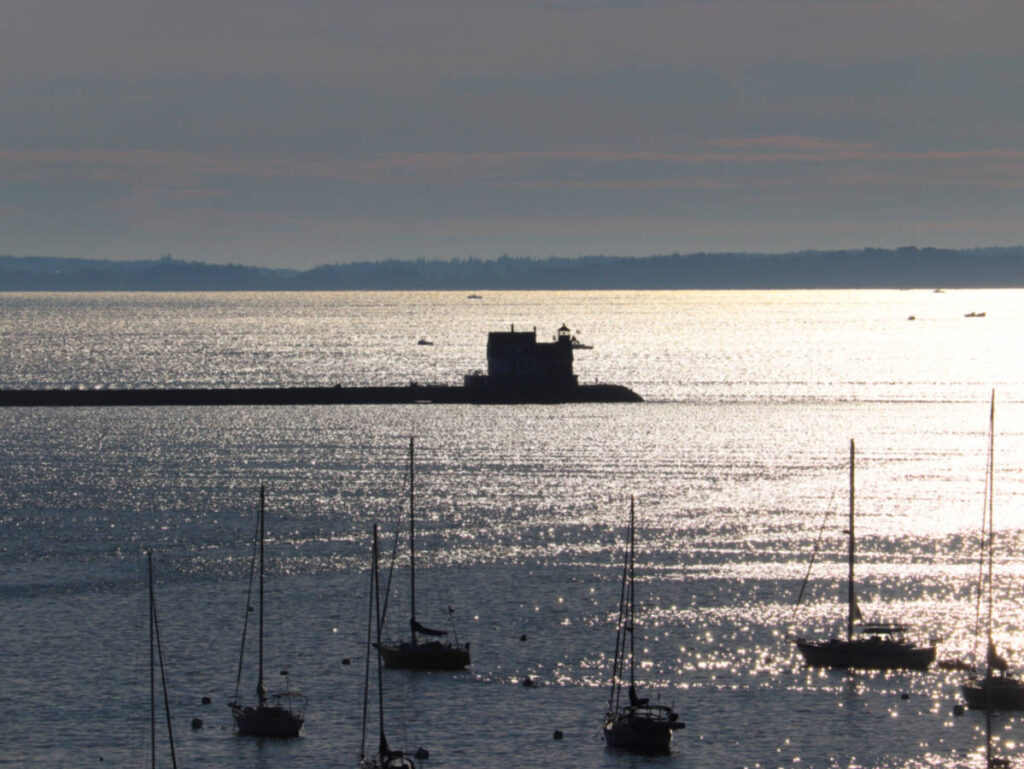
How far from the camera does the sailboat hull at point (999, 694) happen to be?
5219 centimetres

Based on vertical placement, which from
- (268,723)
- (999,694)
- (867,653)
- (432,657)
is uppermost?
(867,653)

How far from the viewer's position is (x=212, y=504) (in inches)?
3728

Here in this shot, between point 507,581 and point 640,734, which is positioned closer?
point 640,734

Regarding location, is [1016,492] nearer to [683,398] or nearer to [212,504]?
[212,504]

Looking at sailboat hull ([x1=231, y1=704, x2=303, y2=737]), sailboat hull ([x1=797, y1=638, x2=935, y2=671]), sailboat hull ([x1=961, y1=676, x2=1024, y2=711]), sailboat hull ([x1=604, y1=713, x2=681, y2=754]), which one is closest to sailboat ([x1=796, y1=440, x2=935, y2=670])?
sailboat hull ([x1=797, y1=638, x2=935, y2=671])

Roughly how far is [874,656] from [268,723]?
70.9 feet

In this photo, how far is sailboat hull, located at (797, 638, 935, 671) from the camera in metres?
57.6

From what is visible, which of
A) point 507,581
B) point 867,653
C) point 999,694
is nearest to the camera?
point 999,694

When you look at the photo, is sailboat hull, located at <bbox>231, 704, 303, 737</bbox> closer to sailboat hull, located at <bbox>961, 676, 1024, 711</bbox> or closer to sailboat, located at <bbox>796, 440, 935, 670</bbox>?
sailboat, located at <bbox>796, 440, 935, 670</bbox>

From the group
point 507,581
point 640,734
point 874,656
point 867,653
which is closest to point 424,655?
point 640,734

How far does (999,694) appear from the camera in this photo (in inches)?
2055

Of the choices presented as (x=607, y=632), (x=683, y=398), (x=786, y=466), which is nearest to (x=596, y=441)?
(x=786, y=466)

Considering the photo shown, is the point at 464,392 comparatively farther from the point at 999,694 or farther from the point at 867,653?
the point at 999,694

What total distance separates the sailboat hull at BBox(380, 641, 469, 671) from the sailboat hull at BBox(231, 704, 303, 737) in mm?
7959
